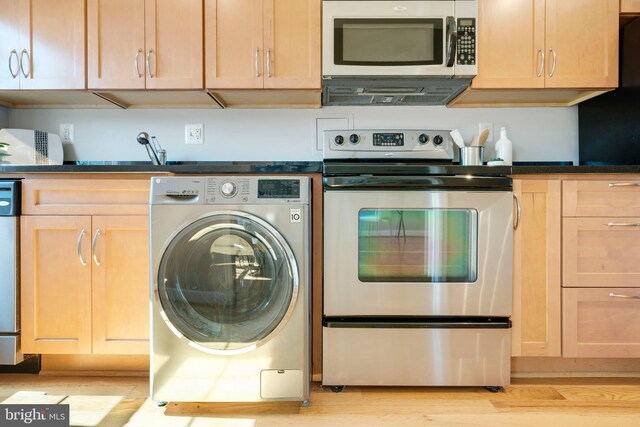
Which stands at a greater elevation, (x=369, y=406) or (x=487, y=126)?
(x=487, y=126)

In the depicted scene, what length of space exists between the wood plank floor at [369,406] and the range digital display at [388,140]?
1.17 meters

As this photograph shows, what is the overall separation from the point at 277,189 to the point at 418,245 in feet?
2.04

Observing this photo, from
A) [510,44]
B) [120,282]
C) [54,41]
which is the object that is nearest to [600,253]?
[510,44]

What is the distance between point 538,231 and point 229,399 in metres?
1.43

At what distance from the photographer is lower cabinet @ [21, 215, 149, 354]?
5.78 feet

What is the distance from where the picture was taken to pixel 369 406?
5.39 ft

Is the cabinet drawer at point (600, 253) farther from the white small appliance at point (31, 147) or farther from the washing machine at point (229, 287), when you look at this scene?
the white small appliance at point (31, 147)

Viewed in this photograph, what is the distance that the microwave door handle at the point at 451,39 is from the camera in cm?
194

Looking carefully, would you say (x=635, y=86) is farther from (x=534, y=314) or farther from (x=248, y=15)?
(x=248, y=15)

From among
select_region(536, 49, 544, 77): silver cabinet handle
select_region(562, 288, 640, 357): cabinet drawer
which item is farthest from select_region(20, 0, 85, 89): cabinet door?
select_region(562, 288, 640, 357): cabinet drawer

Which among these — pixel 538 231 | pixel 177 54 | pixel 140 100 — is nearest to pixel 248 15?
pixel 177 54

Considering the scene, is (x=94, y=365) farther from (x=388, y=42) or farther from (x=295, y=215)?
(x=388, y=42)

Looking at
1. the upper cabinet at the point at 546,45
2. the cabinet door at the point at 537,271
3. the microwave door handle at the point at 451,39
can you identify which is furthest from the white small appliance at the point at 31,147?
the cabinet door at the point at 537,271

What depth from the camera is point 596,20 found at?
1.99 m
